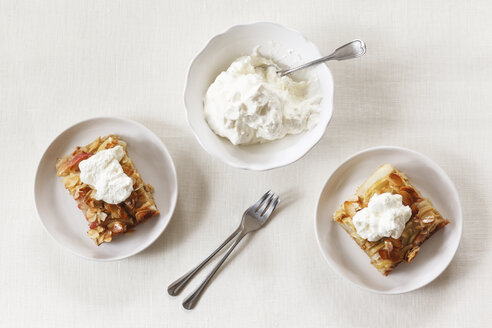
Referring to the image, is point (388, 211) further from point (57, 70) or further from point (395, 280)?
point (57, 70)

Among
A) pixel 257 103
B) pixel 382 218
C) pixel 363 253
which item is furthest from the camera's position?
pixel 363 253

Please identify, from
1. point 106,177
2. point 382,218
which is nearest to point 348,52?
point 382,218

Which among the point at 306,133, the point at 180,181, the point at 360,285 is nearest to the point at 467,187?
the point at 360,285

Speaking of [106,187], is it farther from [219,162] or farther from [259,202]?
[259,202]

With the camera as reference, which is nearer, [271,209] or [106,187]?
[106,187]

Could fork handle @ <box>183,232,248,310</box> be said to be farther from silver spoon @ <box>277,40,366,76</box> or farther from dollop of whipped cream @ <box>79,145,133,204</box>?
silver spoon @ <box>277,40,366,76</box>

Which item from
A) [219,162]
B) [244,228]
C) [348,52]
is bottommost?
[244,228]

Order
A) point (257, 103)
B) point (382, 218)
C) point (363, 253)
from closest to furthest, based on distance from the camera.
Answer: point (257, 103) → point (382, 218) → point (363, 253)

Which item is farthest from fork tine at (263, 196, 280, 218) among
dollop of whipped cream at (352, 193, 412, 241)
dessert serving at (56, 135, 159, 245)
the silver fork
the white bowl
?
dessert serving at (56, 135, 159, 245)
